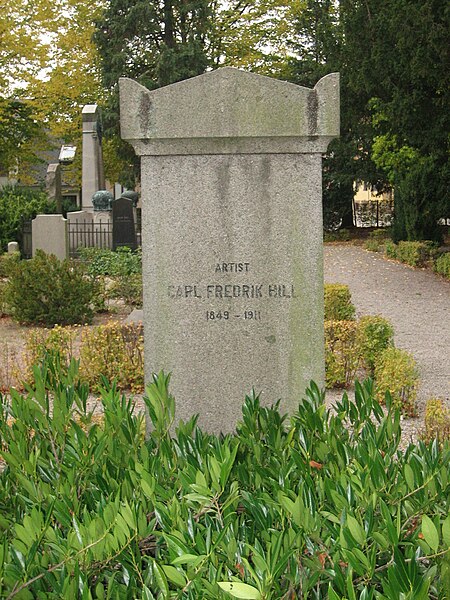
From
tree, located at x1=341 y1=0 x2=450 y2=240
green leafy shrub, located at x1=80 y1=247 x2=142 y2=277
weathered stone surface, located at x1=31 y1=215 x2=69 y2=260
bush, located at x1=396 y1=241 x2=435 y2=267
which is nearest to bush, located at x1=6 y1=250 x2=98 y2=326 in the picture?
green leafy shrub, located at x1=80 y1=247 x2=142 y2=277

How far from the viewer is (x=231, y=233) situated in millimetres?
4574

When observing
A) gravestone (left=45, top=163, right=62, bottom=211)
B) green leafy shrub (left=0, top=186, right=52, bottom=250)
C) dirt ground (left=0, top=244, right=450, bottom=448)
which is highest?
gravestone (left=45, top=163, right=62, bottom=211)

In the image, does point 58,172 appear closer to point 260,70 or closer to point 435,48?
point 260,70

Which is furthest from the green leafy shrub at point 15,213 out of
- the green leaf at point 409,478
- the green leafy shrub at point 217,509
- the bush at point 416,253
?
the green leaf at point 409,478

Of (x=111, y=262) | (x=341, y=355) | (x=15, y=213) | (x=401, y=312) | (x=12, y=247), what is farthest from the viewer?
(x=15, y=213)

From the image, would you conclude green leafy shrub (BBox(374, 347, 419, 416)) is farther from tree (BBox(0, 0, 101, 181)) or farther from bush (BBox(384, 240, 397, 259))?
tree (BBox(0, 0, 101, 181))

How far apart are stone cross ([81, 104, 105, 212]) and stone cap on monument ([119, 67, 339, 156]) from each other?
2248 cm

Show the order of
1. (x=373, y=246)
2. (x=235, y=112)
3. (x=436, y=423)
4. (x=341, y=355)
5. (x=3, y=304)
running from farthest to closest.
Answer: (x=373, y=246) < (x=3, y=304) < (x=341, y=355) < (x=436, y=423) < (x=235, y=112)

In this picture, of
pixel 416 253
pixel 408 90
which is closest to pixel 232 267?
pixel 408 90

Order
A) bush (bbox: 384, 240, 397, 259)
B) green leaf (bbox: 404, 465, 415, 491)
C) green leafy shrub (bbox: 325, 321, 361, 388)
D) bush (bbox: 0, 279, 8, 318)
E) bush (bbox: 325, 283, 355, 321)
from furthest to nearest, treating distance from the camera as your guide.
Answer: bush (bbox: 384, 240, 397, 259)
bush (bbox: 0, 279, 8, 318)
bush (bbox: 325, 283, 355, 321)
green leafy shrub (bbox: 325, 321, 361, 388)
green leaf (bbox: 404, 465, 415, 491)

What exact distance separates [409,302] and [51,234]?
8.10 m

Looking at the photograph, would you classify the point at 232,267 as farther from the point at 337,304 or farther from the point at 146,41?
the point at 146,41

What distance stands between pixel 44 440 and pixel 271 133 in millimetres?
1974

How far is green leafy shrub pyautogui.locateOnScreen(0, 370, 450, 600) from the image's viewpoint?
217 cm
